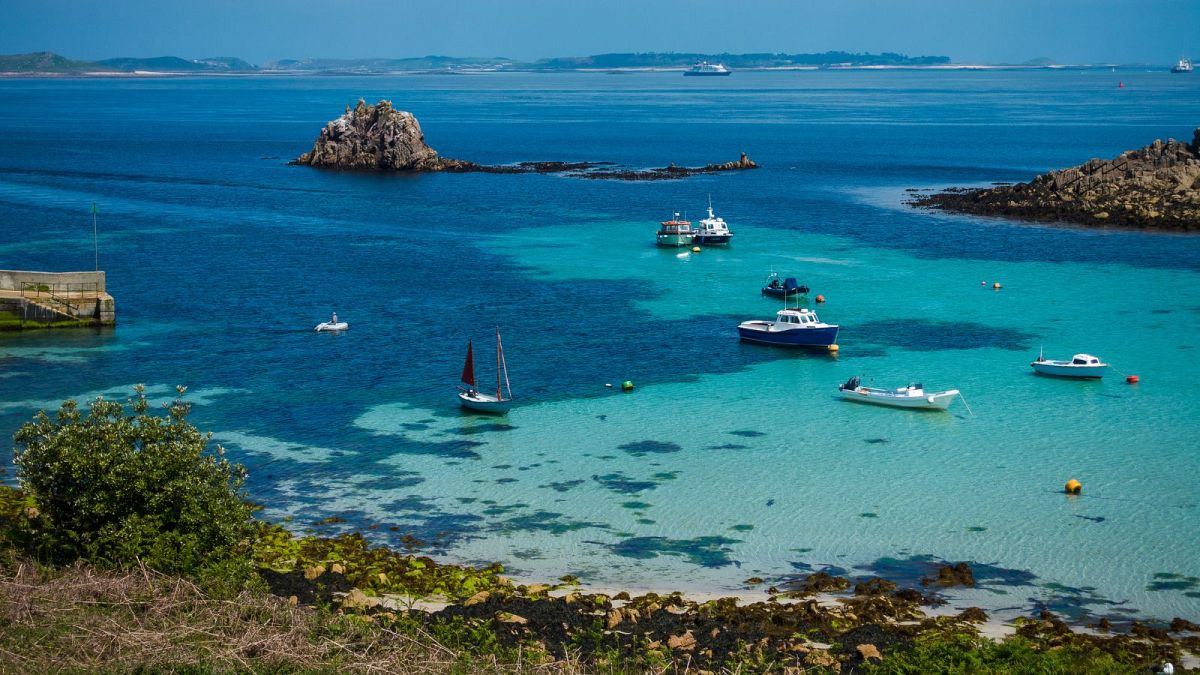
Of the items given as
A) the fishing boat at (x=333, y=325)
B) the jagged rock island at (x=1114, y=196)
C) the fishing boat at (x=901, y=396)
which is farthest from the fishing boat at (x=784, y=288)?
the jagged rock island at (x=1114, y=196)

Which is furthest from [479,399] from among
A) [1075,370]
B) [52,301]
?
[52,301]

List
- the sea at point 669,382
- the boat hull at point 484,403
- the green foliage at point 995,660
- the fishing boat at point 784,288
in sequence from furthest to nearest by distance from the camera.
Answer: the fishing boat at point 784,288, the boat hull at point 484,403, the sea at point 669,382, the green foliage at point 995,660

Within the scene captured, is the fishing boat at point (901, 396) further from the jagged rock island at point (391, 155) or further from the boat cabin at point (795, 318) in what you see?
the jagged rock island at point (391, 155)

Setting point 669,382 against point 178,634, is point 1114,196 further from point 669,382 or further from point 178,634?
point 178,634

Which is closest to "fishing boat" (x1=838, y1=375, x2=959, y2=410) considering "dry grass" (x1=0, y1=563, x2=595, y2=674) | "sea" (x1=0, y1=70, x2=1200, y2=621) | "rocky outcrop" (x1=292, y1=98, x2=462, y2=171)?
"sea" (x1=0, y1=70, x2=1200, y2=621)

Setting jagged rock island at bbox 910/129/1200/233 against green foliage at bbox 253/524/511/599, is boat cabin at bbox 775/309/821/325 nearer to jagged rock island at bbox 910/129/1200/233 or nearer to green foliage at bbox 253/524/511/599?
green foliage at bbox 253/524/511/599

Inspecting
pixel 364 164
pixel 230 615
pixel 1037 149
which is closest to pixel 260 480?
pixel 230 615

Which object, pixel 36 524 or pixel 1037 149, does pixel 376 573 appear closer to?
pixel 36 524
